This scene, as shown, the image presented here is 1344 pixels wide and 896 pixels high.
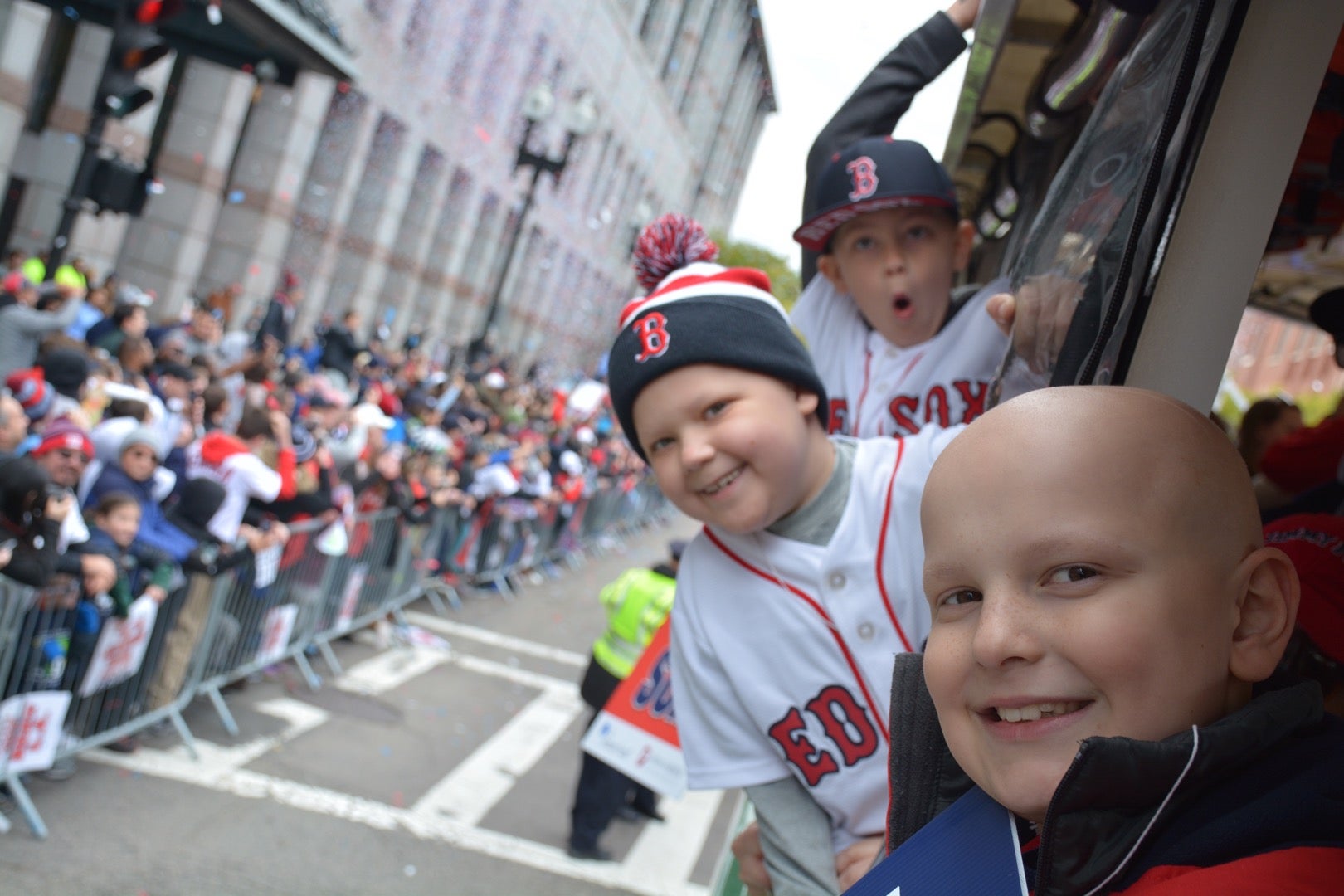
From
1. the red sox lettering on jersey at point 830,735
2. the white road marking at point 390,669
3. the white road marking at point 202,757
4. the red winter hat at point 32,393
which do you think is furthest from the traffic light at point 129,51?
the red sox lettering on jersey at point 830,735

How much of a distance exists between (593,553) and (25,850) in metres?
15.1

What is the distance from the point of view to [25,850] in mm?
5277

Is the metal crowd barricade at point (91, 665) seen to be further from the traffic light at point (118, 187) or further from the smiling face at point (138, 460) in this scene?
the traffic light at point (118, 187)

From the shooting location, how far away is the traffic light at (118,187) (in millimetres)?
9812

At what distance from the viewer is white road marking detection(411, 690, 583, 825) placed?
732cm

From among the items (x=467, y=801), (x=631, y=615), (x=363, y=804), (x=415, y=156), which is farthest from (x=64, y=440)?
(x=415, y=156)

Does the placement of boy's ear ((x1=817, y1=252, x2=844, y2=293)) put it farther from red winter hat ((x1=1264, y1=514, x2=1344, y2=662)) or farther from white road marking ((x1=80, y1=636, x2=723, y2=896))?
white road marking ((x1=80, y1=636, x2=723, y2=896))

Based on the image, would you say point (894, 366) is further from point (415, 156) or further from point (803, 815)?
point (415, 156)

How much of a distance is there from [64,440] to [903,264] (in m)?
4.91

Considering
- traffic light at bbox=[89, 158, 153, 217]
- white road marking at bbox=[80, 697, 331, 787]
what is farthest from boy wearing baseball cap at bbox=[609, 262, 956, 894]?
traffic light at bbox=[89, 158, 153, 217]

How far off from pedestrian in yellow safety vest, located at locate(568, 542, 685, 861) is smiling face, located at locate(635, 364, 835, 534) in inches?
174

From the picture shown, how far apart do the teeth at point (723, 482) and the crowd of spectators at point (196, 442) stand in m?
4.37

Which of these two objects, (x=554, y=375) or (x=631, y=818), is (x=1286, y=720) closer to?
(x=631, y=818)

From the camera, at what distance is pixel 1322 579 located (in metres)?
1.65
